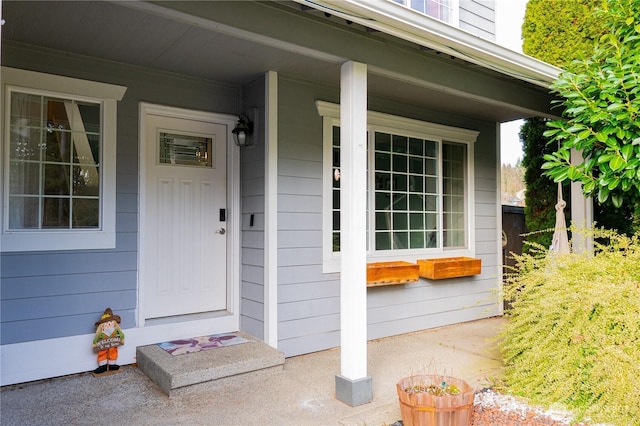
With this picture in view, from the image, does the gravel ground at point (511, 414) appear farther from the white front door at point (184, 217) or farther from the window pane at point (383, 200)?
the white front door at point (184, 217)

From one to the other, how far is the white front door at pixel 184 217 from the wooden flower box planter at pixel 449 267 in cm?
210

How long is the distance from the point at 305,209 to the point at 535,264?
187 cm

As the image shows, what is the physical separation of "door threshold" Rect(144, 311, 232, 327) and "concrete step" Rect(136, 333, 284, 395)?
0.22m

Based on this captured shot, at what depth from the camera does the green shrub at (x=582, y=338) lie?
2.52 metres

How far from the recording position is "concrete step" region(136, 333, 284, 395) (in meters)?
3.00

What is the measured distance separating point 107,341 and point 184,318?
0.66 meters

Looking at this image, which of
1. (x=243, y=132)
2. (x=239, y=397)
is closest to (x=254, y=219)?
(x=243, y=132)

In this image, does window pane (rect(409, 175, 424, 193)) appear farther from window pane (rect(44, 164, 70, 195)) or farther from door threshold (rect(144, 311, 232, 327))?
window pane (rect(44, 164, 70, 195))

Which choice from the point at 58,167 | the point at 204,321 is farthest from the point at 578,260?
the point at 58,167

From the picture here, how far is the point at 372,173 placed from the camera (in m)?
4.63

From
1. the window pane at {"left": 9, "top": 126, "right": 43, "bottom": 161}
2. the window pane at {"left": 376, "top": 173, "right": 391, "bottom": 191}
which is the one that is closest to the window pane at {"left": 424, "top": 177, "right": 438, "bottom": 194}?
the window pane at {"left": 376, "top": 173, "right": 391, "bottom": 191}

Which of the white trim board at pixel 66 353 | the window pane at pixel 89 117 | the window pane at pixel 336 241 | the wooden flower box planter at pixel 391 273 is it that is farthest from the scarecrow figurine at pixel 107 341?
the wooden flower box planter at pixel 391 273

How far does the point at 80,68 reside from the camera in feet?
11.2

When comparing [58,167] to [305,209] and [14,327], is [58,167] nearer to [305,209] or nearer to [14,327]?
[14,327]
